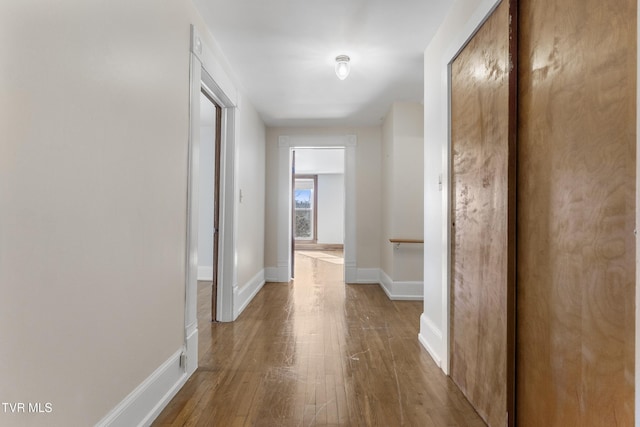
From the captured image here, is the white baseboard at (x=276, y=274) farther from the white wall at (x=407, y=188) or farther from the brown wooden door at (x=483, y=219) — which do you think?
the brown wooden door at (x=483, y=219)

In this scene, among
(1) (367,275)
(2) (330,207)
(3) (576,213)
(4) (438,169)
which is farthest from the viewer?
(2) (330,207)

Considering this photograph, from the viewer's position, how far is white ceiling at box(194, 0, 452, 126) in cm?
206

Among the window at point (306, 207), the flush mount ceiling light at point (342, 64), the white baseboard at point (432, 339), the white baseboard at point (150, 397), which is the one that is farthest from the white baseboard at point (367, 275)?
the window at point (306, 207)

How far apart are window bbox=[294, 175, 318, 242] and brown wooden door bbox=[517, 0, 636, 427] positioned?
8.19 meters

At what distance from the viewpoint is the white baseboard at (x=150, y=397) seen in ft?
4.23

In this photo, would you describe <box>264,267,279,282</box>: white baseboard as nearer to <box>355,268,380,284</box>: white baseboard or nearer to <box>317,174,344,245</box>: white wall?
<box>355,268,380,284</box>: white baseboard

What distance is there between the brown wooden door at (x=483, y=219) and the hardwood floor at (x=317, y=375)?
222 mm

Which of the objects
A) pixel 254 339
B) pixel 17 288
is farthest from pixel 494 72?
pixel 254 339

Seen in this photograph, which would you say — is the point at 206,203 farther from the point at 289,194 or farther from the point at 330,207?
the point at 330,207

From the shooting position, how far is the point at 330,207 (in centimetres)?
946

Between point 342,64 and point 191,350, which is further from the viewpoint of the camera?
point 342,64

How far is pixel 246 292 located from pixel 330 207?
6.09 m

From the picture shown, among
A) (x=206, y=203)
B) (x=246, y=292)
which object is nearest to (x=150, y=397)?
(x=246, y=292)

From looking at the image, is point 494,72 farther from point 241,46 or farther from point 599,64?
point 241,46
